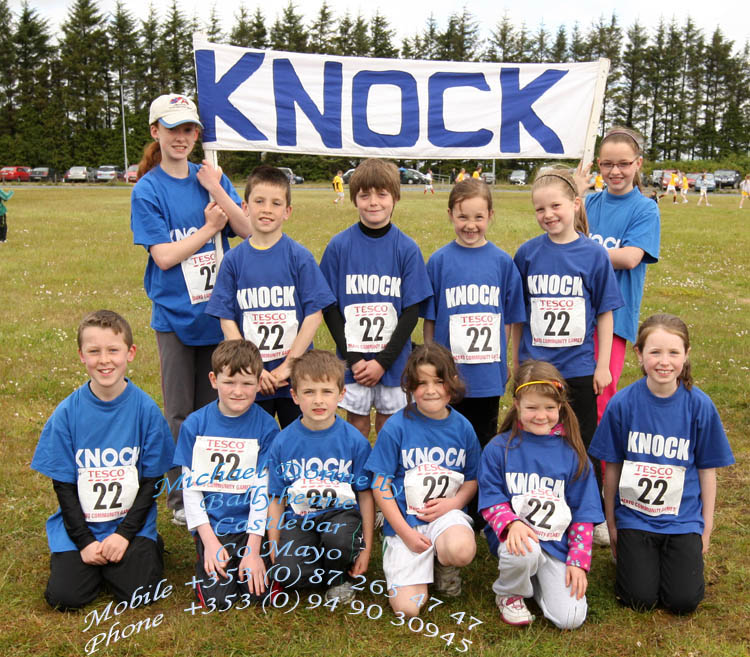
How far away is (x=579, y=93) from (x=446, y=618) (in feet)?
10.8

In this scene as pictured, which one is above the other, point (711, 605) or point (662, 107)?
point (662, 107)

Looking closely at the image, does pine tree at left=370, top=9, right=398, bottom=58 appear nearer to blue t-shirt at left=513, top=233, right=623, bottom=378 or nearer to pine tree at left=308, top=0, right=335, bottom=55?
pine tree at left=308, top=0, right=335, bottom=55

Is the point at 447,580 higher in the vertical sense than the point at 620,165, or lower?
lower

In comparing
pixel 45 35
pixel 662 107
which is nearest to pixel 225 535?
pixel 45 35

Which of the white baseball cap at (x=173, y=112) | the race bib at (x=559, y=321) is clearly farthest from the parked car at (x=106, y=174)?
the race bib at (x=559, y=321)

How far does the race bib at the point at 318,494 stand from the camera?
3.52 m

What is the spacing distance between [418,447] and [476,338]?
2.36 ft

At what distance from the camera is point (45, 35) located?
60.6 metres

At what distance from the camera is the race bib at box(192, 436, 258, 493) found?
359 centimetres

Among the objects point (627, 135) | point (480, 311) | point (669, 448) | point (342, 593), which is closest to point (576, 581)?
point (669, 448)

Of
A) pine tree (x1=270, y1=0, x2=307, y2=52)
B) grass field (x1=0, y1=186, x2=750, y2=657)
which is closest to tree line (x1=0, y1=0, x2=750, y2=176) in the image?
pine tree (x1=270, y1=0, x2=307, y2=52)

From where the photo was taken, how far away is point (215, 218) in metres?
4.03

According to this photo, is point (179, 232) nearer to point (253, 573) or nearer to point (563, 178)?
point (253, 573)

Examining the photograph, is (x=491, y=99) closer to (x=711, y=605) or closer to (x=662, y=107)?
(x=711, y=605)
